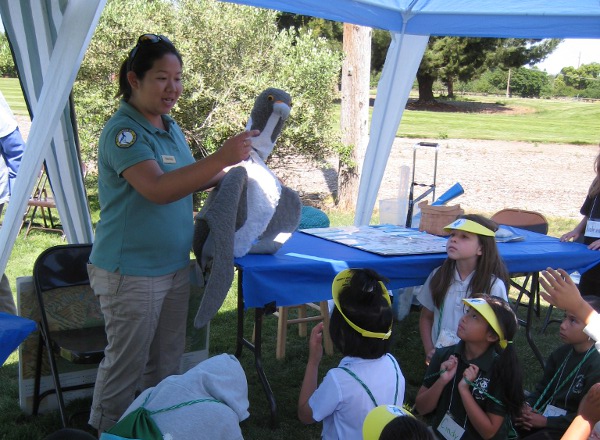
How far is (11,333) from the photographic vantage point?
6.77ft

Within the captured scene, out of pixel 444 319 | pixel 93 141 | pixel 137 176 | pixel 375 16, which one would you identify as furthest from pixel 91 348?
pixel 93 141

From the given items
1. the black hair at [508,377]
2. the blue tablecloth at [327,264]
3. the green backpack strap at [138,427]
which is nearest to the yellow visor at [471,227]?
the blue tablecloth at [327,264]

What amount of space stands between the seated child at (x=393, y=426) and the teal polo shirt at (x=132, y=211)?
1139mm

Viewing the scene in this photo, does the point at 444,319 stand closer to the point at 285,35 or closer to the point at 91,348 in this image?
the point at 91,348

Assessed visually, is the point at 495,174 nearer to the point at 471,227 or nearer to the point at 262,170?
the point at 471,227

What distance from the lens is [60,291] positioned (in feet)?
10.6

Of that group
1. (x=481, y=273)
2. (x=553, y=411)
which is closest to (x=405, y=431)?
(x=553, y=411)

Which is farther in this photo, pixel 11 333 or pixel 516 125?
pixel 516 125

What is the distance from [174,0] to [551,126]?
18.5 m

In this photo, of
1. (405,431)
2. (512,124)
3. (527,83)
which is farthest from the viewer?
(527,83)

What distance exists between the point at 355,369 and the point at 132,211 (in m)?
0.97

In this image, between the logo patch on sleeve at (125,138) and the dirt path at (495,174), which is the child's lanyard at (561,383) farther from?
the dirt path at (495,174)

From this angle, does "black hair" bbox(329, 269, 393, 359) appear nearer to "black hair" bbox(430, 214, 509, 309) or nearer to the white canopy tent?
"black hair" bbox(430, 214, 509, 309)

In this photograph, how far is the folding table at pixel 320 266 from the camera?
9.94 feet
